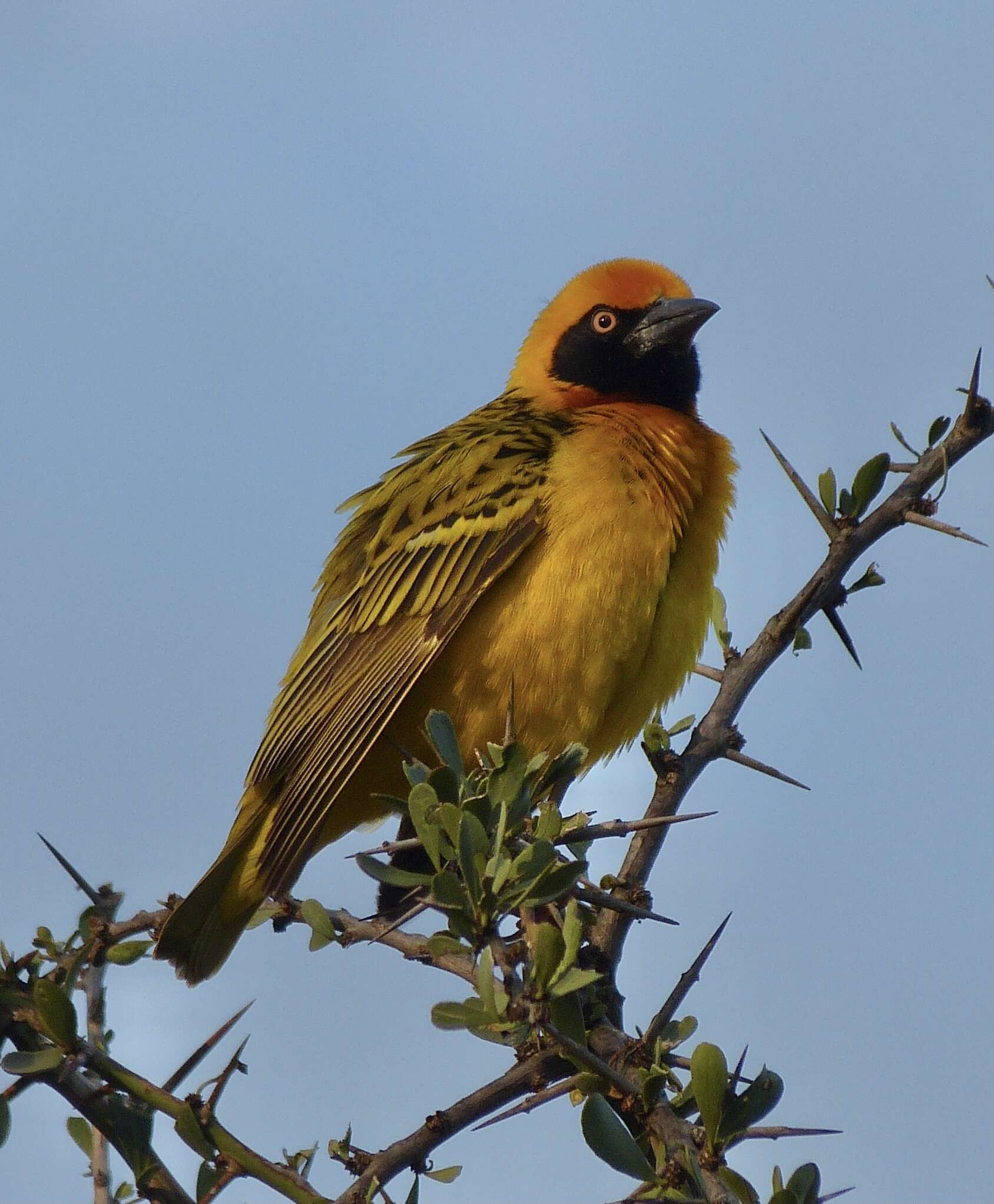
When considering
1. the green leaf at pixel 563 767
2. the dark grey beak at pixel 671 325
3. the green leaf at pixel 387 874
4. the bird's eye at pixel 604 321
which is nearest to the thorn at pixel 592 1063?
the green leaf at pixel 387 874

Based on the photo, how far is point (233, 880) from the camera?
4.82 metres

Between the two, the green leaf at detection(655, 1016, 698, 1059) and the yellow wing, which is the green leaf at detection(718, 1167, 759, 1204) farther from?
the yellow wing

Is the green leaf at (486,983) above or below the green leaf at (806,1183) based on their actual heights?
above

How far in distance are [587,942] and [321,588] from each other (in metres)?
2.83

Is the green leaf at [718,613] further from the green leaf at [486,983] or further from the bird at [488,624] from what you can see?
the green leaf at [486,983]


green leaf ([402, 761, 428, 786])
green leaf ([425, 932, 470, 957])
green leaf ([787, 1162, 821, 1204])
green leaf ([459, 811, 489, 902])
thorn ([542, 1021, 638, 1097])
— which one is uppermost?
green leaf ([402, 761, 428, 786])

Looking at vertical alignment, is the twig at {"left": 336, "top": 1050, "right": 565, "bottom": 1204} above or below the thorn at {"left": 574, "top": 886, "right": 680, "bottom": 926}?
below

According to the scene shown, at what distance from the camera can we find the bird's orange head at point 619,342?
6.33 metres

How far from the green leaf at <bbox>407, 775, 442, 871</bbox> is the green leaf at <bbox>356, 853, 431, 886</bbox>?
69 millimetres

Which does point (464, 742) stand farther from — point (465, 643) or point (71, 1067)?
point (71, 1067)

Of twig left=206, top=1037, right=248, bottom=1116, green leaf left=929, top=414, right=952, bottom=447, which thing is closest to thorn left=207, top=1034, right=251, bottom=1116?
twig left=206, top=1037, right=248, bottom=1116

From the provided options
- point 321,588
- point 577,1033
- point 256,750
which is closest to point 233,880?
point 256,750

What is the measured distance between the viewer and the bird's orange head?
633cm

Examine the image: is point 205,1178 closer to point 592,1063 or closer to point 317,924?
point 317,924
